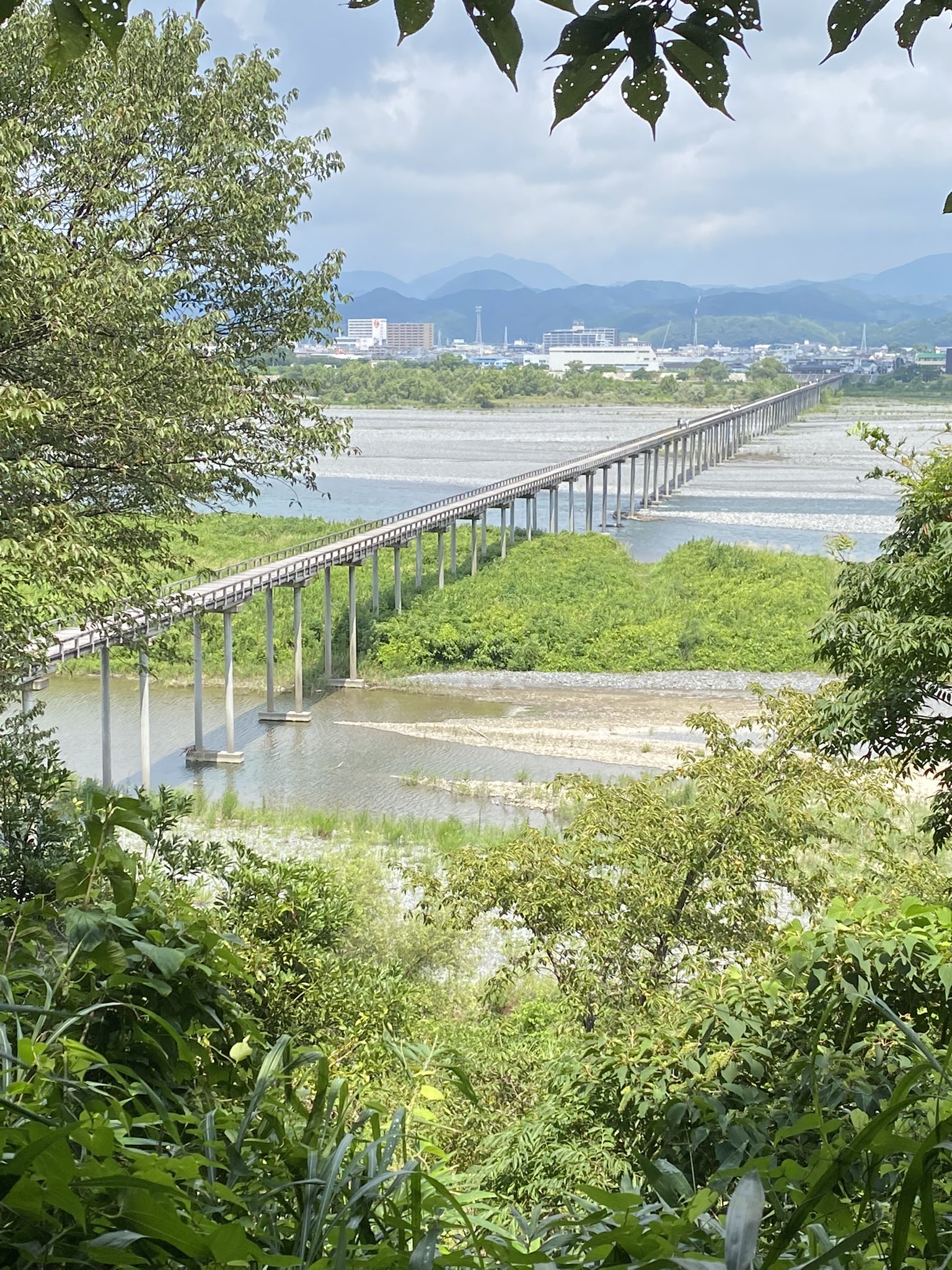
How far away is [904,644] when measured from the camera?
27.5 ft

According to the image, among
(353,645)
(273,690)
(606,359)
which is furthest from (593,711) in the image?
(606,359)

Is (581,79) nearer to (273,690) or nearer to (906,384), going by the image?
(273,690)

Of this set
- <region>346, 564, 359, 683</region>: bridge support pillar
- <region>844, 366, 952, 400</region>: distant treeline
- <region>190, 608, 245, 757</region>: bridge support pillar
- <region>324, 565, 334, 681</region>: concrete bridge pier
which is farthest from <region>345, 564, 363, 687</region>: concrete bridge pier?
<region>844, 366, 952, 400</region>: distant treeline

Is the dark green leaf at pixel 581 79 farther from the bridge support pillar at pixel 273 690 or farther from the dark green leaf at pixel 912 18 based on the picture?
the bridge support pillar at pixel 273 690

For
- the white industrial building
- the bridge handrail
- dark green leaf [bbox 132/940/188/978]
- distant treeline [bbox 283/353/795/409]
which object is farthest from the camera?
the white industrial building

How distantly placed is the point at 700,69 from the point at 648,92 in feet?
0.24

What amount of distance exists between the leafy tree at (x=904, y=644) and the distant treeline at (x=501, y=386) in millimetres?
90805

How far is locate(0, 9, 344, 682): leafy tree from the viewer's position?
951 cm

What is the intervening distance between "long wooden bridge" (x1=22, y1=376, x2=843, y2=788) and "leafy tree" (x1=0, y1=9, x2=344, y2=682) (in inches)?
49.5

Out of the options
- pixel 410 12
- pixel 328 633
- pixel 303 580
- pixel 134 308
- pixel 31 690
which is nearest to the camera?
pixel 410 12

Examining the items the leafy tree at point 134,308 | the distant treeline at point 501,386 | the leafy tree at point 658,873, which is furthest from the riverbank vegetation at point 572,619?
the distant treeline at point 501,386

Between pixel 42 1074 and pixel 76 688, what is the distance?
87.0 feet

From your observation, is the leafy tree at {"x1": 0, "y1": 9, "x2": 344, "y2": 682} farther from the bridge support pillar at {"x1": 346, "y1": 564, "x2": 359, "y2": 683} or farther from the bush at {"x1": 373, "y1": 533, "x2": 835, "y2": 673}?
the bush at {"x1": 373, "y1": 533, "x2": 835, "y2": 673}

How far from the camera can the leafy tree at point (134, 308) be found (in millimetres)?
9508
